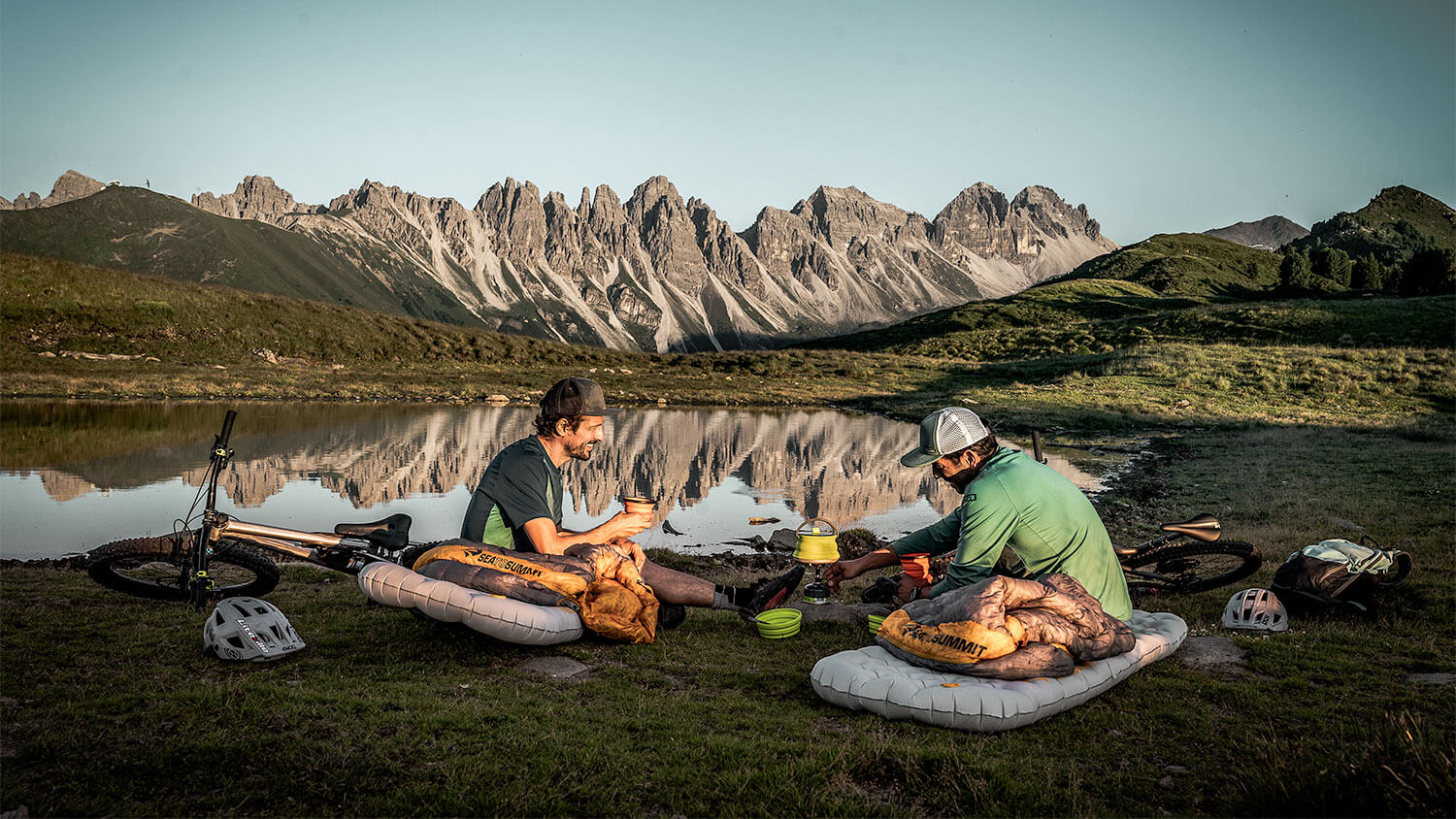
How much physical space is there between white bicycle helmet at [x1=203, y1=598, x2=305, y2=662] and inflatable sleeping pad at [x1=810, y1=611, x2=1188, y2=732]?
5.17 metres

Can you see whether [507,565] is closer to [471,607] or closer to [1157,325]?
[471,607]

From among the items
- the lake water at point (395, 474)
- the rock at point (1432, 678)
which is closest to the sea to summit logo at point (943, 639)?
the rock at point (1432, 678)

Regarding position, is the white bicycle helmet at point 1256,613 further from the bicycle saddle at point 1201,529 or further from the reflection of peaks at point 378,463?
the reflection of peaks at point 378,463

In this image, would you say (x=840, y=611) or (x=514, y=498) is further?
(x=840, y=611)

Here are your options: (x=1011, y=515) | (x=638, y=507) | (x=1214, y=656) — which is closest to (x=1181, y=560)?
(x=1214, y=656)

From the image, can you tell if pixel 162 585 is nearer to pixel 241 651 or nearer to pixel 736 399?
pixel 241 651

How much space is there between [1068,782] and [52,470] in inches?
1043

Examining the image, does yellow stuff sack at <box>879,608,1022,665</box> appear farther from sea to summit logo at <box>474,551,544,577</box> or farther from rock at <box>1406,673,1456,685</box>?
rock at <box>1406,673,1456,685</box>

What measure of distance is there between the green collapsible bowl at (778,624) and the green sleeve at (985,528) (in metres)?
2.45

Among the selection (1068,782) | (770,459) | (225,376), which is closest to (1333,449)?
(770,459)

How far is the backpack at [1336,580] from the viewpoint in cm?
1035

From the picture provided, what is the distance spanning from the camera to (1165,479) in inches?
1011

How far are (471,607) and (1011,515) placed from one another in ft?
17.3

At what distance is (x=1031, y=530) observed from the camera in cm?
799
